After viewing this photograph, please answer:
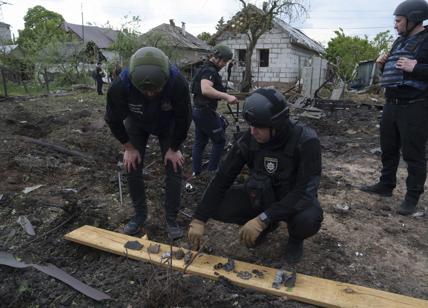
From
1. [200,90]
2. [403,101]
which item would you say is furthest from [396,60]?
[200,90]

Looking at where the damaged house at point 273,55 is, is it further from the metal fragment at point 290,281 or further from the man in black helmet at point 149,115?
the metal fragment at point 290,281

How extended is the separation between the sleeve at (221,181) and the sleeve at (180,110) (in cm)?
53

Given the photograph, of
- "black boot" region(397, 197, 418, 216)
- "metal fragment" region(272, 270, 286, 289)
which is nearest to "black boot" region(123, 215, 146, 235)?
"metal fragment" region(272, 270, 286, 289)

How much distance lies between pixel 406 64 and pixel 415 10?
1.70 ft

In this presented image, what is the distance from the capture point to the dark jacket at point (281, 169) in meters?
2.60

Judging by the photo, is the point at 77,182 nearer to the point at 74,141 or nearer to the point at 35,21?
the point at 74,141

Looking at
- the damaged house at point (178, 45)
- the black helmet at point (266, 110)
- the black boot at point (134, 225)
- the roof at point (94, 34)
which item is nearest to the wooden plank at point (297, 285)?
the black boot at point (134, 225)

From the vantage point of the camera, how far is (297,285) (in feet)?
8.18

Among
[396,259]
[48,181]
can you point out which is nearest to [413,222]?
[396,259]

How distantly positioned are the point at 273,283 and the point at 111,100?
1817mm

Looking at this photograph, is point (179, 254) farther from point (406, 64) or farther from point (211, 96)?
point (406, 64)

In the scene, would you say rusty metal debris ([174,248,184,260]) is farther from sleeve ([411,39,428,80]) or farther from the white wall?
the white wall

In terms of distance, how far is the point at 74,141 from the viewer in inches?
269

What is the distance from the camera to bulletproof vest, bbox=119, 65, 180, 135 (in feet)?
9.56
